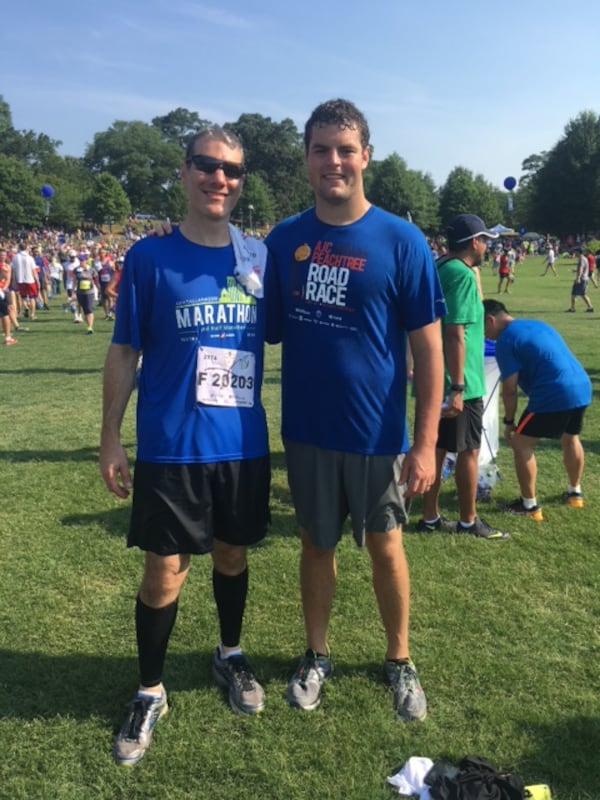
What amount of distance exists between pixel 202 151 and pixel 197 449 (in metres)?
1.15

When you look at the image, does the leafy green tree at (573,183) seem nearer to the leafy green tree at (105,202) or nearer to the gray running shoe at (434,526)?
the leafy green tree at (105,202)

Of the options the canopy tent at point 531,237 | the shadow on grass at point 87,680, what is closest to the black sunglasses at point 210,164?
the shadow on grass at point 87,680

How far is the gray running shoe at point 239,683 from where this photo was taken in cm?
264

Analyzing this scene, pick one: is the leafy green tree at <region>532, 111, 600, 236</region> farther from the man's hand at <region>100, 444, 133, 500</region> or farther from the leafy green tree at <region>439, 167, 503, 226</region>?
the man's hand at <region>100, 444, 133, 500</region>

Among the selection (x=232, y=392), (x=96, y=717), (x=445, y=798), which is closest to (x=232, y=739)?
(x=96, y=717)

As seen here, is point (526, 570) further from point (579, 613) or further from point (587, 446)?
point (587, 446)

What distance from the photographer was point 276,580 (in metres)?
3.73

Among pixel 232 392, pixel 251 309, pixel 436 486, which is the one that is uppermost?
pixel 251 309

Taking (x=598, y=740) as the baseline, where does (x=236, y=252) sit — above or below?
above

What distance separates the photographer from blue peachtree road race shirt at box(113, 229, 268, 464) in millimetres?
2279

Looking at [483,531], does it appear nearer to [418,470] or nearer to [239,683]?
[418,470]

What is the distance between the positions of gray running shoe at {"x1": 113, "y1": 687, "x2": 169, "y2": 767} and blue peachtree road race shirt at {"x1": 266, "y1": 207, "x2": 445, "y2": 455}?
4.17 ft

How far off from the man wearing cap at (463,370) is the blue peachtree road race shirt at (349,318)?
1.44 metres

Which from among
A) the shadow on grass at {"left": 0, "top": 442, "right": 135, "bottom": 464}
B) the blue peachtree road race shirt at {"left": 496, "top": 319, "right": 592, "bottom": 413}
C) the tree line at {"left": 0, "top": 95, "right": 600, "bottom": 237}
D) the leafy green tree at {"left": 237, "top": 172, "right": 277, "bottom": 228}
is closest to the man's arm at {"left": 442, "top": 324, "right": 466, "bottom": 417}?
the blue peachtree road race shirt at {"left": 496, "top": 319, "right": 592, "bottom": 413}
